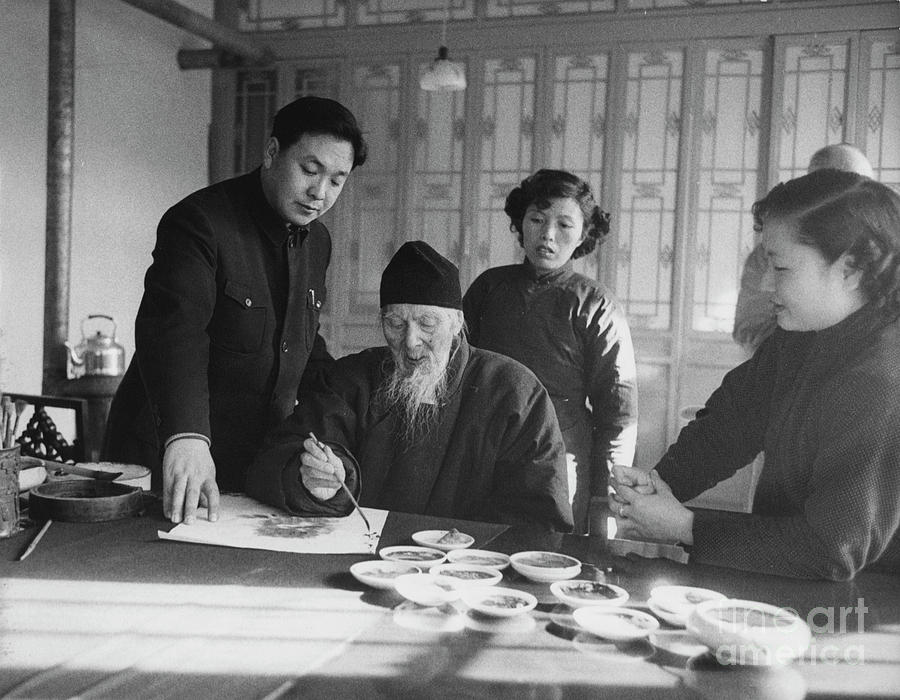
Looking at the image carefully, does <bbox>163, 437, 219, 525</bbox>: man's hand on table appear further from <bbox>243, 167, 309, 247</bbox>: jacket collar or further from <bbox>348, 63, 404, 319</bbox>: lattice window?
<bbox>348, 63, 404, 319</bbox>: lattice window

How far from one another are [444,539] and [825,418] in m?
0.77

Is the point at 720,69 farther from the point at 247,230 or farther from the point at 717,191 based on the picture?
the point at 247,230

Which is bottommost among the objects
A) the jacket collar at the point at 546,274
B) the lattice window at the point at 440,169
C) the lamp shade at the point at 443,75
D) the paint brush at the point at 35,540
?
the paint brush at the point at 35,540

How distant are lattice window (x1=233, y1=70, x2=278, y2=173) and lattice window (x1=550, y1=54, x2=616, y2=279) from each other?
2188mm

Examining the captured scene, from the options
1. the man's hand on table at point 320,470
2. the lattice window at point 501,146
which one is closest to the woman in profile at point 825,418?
the man's hand on table at point 320,470

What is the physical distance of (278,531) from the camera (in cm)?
180

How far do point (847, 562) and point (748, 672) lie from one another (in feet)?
1.56

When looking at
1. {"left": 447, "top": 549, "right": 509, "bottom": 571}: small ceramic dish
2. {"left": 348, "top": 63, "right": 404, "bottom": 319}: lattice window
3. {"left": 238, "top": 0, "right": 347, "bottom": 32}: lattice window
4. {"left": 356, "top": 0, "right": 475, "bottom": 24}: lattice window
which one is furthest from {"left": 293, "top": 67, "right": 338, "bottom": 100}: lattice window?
{"left": 447, "top": 549, "right": 509, "bottom": 571}: small ceramic dish

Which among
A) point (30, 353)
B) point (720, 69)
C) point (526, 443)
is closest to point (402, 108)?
point (720, 69)

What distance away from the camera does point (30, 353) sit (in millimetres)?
4871

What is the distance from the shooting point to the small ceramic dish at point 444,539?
1719 mm

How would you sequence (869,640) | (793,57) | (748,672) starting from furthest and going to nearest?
(793,57)
(869,640)
(748,672)

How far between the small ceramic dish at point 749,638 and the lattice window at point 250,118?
5.94m

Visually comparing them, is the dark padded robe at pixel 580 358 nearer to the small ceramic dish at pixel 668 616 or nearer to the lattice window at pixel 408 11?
the small ceramic dish at pixel 668 616
